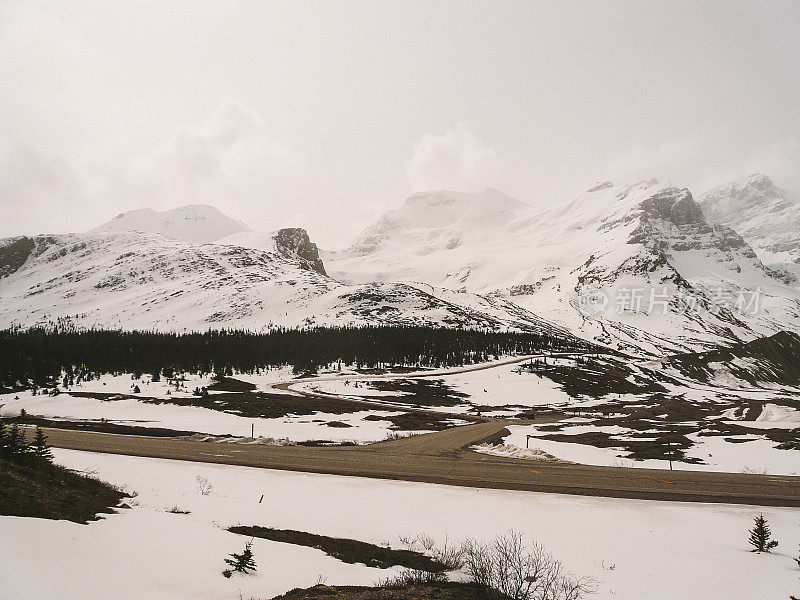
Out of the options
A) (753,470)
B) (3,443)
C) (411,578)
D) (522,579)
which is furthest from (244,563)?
(753,470)

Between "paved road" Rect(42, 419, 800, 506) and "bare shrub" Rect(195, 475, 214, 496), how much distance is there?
6592 millimetres

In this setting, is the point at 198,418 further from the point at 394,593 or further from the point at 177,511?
the point at 394,593

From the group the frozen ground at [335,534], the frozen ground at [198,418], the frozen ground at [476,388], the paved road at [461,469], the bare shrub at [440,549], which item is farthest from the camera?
the frozen ground at [476,388]

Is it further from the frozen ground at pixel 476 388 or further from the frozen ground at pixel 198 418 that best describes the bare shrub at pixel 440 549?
the frozen ground at pixel 476 388

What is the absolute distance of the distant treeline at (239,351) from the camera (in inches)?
4540

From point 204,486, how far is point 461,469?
52.1ft

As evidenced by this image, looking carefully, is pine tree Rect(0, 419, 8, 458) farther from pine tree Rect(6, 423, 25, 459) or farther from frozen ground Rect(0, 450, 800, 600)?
frozen ground Rect(0, 450, 800, 600)

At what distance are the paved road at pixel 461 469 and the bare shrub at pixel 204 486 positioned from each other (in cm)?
659

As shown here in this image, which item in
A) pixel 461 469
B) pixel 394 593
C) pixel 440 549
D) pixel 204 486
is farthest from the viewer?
pixel 461 469

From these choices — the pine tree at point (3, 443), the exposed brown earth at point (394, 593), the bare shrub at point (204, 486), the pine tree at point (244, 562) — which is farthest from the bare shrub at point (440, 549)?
the pine tree at point (3, 443)

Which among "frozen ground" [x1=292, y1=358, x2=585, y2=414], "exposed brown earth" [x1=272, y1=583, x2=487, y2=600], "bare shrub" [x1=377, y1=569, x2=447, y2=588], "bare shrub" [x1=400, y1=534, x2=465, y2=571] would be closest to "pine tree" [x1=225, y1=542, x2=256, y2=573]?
"exposed brown earth" [x1=272, y1=583, x2=487, y2=600]

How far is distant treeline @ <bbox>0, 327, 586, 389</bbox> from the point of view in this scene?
11531cm

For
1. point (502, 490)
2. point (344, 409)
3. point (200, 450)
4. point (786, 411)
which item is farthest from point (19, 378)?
point (786, 411)

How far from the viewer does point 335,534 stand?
54.6 feet
